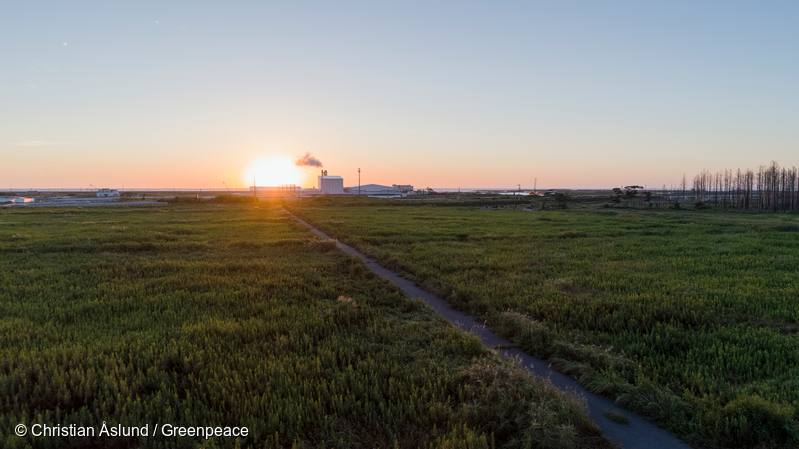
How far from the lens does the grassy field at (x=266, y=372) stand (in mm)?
5418

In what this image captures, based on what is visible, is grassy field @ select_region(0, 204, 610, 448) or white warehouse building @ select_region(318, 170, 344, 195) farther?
white warehouse building @ select_region(318, 170, 344, 195)

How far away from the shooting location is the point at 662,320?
9.76 meters

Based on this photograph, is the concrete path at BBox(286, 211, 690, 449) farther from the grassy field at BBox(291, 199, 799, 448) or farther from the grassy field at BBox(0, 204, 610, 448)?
the grassy field at BBox(0, 204, 610, 448)

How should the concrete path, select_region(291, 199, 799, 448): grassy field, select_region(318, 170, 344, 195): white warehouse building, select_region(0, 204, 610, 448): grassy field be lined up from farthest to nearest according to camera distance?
select_region(318, 170, 344, 195): white warehouse building, select_region(291, 199, 799, 448): grassy field, select_region(0, 204, 610, 448): grassy field, the concrete path

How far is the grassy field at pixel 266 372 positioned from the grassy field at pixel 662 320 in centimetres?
155

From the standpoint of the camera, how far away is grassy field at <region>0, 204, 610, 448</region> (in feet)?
17.8

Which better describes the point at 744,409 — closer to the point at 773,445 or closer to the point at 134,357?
the point at 773,445

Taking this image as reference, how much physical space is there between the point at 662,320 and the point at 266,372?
9884 millimetres

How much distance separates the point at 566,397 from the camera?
601 cm

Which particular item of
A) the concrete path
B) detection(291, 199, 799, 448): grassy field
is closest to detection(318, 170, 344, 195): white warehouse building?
detection(291, 199, 799, 448): grassy field

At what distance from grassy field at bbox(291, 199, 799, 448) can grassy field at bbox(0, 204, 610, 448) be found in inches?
61.0

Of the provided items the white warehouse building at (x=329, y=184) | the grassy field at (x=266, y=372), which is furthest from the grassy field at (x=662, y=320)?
the white warehouse building at (x=329, y=184)

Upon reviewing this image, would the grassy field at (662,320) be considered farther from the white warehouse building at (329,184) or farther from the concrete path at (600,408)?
the white warehouse building at (329,184)

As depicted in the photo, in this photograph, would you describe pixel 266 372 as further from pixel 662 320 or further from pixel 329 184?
pixel 329 184
